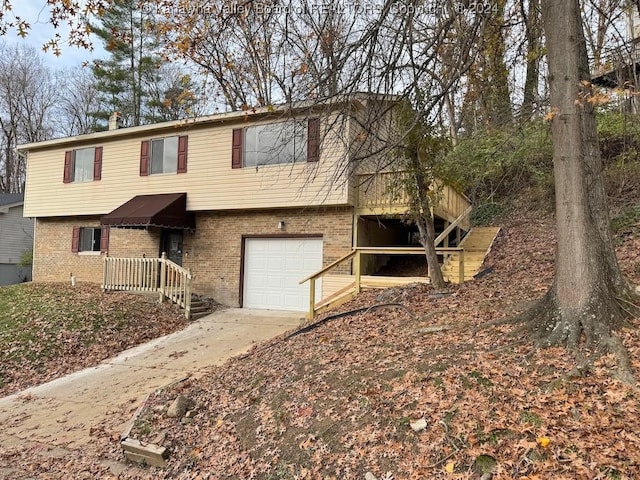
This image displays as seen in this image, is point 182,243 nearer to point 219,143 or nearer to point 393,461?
point 219,143

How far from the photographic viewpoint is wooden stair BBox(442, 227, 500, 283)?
10406 mm

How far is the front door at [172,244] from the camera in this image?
1512cm

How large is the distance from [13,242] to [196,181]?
1710 centimetres

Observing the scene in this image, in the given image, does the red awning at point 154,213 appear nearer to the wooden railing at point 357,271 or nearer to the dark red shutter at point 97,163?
the dark red shutter at point 97,163

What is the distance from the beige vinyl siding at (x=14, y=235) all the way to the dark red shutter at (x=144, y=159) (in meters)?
14.5

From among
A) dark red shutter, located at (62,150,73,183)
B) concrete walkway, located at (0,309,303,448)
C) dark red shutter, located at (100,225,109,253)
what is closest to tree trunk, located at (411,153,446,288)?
concrete walkway, located at (0,309,303,448)

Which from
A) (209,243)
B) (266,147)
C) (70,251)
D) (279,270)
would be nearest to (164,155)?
(209,243)

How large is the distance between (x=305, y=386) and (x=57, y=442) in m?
3.47

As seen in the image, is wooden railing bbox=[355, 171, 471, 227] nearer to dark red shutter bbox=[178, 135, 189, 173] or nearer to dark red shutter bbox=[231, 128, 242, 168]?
dark red shutter bbox=[231, 128, 242, 168]

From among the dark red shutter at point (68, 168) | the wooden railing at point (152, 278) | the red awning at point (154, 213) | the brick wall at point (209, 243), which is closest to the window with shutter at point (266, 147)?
the brick wall at point (209, 243)

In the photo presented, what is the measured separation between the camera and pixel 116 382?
26.8 feet

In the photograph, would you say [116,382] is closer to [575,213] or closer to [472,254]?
[575,213]

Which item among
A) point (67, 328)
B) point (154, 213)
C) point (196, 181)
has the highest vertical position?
point (196, 181)

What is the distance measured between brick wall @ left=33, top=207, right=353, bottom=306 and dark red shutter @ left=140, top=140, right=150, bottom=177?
1916 mm
